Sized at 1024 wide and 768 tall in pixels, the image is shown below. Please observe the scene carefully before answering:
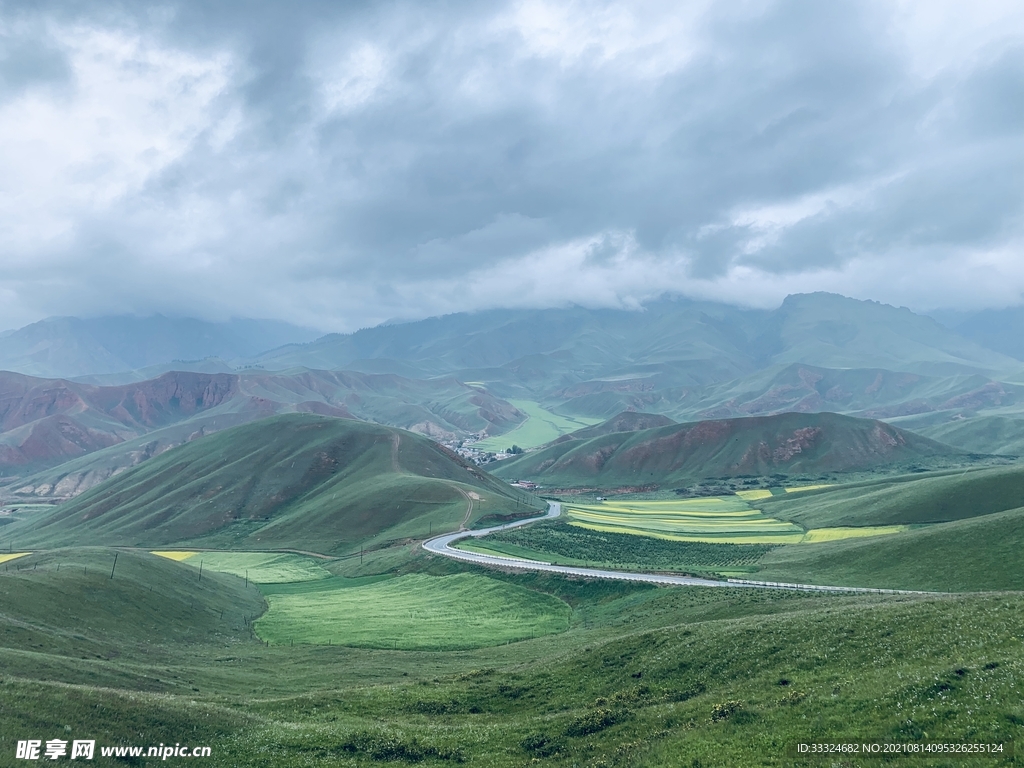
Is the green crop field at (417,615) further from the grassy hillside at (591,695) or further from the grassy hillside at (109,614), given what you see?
the grassy hillside at (591,695)

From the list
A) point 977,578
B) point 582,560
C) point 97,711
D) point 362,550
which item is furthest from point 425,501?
point 97,711

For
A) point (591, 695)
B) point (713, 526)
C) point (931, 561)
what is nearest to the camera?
point (591, 695)

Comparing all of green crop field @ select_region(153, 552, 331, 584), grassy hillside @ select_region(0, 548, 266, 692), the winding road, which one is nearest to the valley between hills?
grassy hillside @ select_region(0, 548, 266, 692)

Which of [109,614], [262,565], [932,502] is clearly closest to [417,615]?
[109,614]

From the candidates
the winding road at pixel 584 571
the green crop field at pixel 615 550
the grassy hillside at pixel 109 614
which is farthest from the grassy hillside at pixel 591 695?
the green crop field at pixel 615 550

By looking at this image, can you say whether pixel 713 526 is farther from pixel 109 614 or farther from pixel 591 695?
pixel 109 614
